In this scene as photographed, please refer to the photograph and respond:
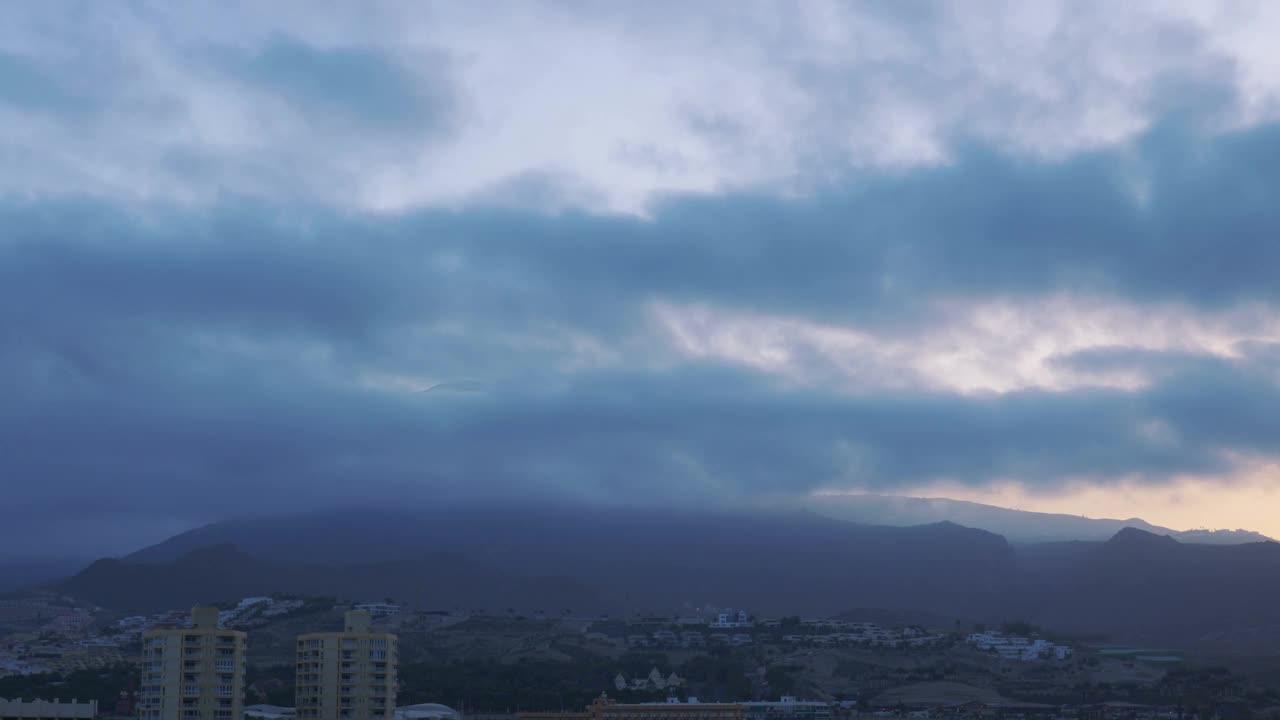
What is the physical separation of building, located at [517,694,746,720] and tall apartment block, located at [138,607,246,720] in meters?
43.8

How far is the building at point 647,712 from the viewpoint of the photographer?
163375mm

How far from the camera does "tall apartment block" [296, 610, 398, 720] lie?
433ft

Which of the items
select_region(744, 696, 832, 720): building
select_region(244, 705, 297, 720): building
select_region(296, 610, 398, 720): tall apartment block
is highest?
select_region(296, 610, 398, 720): tall apartment block

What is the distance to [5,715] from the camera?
12050 cm

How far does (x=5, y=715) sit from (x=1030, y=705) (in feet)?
399

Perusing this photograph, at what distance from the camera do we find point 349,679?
13275cm

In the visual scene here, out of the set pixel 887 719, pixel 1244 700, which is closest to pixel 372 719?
pixel 887 719

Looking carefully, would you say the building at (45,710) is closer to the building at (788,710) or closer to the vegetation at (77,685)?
the vegetation at (77,685)

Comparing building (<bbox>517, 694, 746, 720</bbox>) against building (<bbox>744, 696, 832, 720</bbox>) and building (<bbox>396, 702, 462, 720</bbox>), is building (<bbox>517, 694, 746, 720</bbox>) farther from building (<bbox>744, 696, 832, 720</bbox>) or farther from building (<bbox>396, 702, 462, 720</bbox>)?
building (<bbox>744, 696, 832, 720</bbox>)

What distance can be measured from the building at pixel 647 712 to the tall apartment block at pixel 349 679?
3241cm

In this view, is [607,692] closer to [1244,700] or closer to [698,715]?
[698,715]

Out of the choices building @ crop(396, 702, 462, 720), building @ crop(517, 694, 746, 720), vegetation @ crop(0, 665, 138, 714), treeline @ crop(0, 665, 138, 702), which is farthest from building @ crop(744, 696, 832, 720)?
vegetation @ crop(0, 665, 138, 714)

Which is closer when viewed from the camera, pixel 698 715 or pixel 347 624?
pixel 347 624

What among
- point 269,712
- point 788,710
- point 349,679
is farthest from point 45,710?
point 788,710
